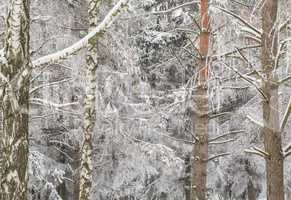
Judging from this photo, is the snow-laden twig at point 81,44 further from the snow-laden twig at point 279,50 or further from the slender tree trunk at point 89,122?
the slender tree trunk at point 89,122

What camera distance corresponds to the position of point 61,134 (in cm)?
1331

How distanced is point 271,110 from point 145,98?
7.14 m

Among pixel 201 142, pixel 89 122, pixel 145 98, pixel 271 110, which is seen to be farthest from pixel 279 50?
pixel 145 98

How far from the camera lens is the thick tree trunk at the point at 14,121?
170 inches

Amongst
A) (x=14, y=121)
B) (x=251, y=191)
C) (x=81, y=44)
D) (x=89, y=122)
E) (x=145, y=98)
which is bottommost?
(x=251, y=191)

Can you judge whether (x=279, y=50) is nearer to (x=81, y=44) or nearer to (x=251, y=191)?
(x=81, y=44)

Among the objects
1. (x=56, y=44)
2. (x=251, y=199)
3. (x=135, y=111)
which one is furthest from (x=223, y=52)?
(x=251, y=199)

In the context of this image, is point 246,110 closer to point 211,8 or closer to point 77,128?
point 211,8

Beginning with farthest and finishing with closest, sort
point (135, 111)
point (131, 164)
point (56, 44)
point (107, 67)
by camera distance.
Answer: point (131, 164) < point (135, 111) < point (107, 67) < point (56, 44)

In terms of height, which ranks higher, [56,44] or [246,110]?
[56,44]

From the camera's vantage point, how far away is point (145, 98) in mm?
13672

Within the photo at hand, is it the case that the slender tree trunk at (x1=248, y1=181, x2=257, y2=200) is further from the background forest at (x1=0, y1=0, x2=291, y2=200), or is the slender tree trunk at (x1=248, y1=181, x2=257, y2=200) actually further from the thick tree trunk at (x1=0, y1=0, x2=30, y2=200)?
the thick tree trunk at (x1=0, y1=0, x2=30, y2=200)

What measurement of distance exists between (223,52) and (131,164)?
757 centimetres

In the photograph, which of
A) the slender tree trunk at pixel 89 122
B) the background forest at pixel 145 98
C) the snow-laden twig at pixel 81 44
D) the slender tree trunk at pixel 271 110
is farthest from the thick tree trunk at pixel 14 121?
the slender tree trunk at pixel 89 122
